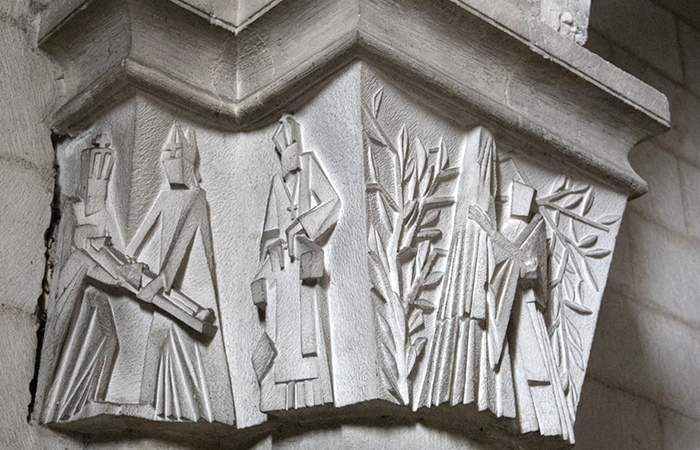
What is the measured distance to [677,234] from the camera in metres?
2.68

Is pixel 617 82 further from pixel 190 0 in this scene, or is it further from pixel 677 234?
pixel 677 234

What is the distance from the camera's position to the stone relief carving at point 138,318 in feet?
4.86

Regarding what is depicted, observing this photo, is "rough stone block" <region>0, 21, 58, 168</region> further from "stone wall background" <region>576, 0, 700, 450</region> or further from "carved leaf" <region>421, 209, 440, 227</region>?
"stone wall background" <region>576, 0, 700, 450</region>

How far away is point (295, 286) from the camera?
1.48 meters

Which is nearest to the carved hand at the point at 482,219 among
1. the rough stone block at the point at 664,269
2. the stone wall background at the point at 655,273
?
the stone wall background at the point at 655,273

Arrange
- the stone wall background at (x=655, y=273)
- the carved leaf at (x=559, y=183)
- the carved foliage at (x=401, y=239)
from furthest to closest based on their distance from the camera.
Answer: the stone wall background at (x=655, y=273) < the carved leaf at (x=559, y=183) < the carved foliage at (x=401, y=239)

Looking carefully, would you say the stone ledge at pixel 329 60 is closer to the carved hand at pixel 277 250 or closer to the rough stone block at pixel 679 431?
the carved hand at pixel 277 250

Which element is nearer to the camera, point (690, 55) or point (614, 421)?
point (614, 421)

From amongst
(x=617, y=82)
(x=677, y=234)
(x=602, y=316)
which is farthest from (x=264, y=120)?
(x=677, y=234)

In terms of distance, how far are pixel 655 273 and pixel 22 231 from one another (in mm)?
1718

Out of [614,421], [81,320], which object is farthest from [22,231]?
[614,421]

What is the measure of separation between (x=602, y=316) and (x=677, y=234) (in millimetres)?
499

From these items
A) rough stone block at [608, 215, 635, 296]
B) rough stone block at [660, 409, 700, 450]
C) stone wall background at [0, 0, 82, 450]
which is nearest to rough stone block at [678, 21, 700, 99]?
rough stone block at [608, 215, 635, 296]

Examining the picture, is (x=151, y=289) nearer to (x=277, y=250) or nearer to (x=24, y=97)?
(x=277, y=250)
